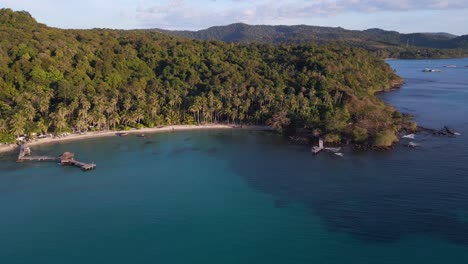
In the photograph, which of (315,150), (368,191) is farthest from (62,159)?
(368,191)

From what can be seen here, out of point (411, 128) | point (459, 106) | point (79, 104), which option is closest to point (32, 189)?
point (79, 104)

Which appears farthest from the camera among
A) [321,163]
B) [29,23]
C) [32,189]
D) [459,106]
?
[29,23]

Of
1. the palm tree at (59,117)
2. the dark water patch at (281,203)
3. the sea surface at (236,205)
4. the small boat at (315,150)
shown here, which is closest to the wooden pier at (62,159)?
the sea surface at (236,205)

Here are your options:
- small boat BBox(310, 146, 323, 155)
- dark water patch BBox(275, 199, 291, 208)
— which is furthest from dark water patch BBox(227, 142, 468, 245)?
small boat BBox(310, 146, 323, 155)

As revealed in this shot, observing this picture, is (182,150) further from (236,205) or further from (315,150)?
(236,205)

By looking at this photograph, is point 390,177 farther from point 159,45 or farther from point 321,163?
point 159,45

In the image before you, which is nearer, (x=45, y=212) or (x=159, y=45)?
(x=45, y=212)

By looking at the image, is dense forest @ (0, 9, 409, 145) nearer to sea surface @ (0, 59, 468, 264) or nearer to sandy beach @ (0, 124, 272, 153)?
sandy beach @ (0, 124, 272, 153)
